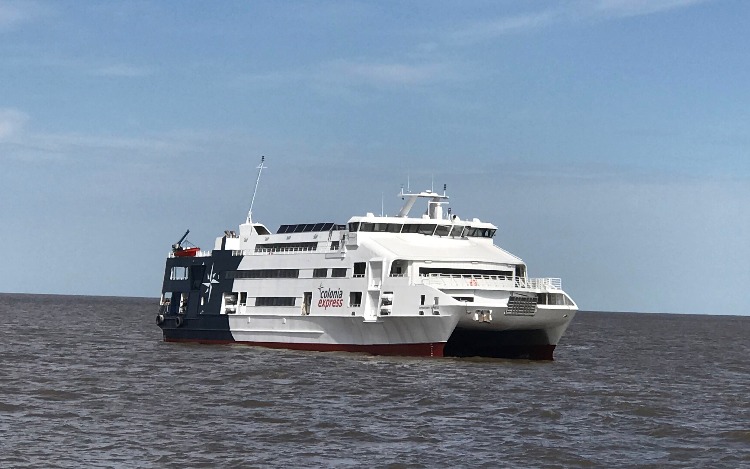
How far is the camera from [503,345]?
161 ft

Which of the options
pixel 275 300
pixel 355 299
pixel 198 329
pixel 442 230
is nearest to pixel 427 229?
pixel 442 230

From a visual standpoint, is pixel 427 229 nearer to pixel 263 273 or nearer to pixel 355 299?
pixel 355 299

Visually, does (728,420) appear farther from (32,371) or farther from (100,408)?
(32,371)

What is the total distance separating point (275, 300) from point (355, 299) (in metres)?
6.25

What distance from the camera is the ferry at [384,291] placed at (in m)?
45.7

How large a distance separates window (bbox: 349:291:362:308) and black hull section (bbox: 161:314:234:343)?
9991mm

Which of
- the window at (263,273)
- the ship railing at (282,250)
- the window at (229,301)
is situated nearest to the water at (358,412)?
the window at (263,273)

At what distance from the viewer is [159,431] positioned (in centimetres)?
2797

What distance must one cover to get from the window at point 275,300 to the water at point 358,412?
7.76 ft

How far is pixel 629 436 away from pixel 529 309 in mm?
16858

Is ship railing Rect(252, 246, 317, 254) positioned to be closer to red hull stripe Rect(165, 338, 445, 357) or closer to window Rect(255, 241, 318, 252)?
window Rect(255, 241, 318, 252)

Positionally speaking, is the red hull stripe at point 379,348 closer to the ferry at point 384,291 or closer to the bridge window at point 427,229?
the ferry at point 384,291

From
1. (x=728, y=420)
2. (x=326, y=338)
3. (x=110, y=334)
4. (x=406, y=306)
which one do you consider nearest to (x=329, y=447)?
(x=728, y=420)

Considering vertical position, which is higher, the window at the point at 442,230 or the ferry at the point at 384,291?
the window at the point at 442,230
